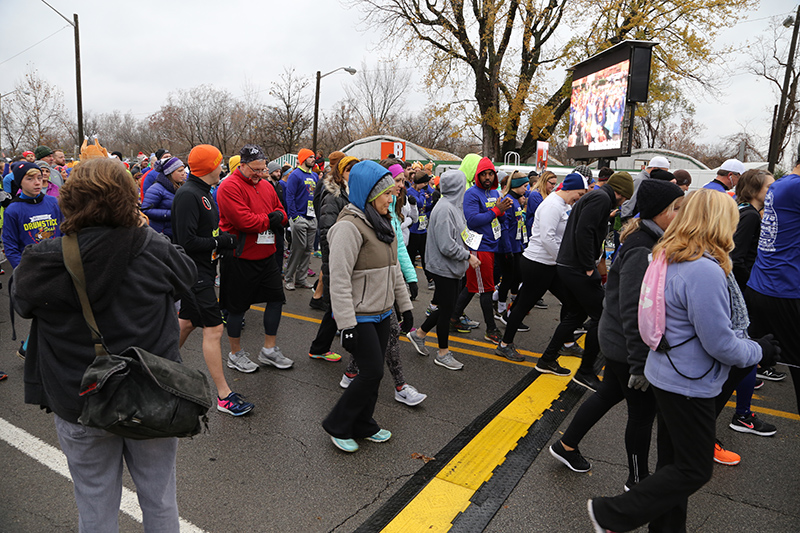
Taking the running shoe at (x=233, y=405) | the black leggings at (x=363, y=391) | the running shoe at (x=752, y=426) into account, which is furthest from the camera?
the running shoe at (x=233, y=405)

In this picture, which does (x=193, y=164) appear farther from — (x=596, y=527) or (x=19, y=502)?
(x=596, y=527)

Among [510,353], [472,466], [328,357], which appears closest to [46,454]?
[328,357]

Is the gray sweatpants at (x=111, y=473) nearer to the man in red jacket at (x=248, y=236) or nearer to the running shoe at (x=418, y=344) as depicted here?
the man in red jacket at (x=248, y=236)

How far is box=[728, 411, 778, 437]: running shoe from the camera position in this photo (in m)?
3.80

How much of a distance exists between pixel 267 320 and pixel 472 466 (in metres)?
2.39

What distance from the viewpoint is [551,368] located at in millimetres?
4945

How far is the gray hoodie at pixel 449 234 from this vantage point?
15.7ft

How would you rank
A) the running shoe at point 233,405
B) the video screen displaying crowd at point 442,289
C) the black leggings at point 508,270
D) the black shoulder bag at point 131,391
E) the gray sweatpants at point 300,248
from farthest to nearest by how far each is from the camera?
the gray sweatpants at point 300,248
the black leggings at point 508,270
the running shoe at point 233,405
the video screen displaying crowd at point 442,289
the black shoulder bag at point 131,391

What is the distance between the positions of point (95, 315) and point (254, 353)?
3.65 m

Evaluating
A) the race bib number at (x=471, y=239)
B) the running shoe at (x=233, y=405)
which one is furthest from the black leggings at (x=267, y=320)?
the race bib number at (x=471, y=239)

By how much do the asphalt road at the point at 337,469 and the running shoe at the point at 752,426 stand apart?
0.05m

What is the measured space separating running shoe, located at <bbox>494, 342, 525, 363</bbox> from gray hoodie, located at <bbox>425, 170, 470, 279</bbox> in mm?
1073

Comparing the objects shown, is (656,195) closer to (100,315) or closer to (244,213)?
(100,315)

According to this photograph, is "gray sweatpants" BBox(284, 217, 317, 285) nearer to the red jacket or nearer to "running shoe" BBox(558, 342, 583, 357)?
the red jacket
